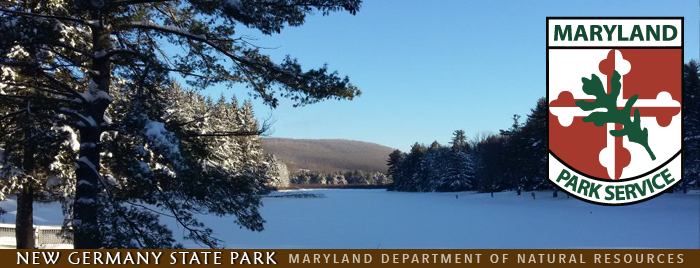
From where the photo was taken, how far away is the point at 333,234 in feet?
59.8

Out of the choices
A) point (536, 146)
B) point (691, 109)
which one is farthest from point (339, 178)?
point (691, 109)

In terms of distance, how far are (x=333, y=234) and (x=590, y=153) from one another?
1315cm

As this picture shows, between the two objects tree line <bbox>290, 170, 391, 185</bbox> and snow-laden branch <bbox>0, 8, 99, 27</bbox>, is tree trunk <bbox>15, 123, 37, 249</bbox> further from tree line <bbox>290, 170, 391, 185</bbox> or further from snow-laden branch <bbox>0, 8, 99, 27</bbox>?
tree line <bbox>290, 170, 391, 185</bbox>

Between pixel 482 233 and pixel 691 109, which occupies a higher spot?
pixel 691 109

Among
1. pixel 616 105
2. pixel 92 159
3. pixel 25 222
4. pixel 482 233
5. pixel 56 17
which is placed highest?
pixel 56 17

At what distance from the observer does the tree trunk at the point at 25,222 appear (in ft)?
34.1

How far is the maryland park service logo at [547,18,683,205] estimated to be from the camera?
5.84m

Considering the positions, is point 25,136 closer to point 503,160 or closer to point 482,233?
point 482,233

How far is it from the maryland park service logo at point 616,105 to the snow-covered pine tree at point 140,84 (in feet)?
9.44

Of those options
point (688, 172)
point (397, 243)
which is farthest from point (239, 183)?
point (688, 172)

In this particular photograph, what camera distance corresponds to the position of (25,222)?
10.8m

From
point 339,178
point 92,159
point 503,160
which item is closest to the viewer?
point 92,159

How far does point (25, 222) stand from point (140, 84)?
6999mm

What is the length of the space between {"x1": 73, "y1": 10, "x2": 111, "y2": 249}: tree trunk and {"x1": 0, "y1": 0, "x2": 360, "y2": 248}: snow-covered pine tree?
12 millimetres
